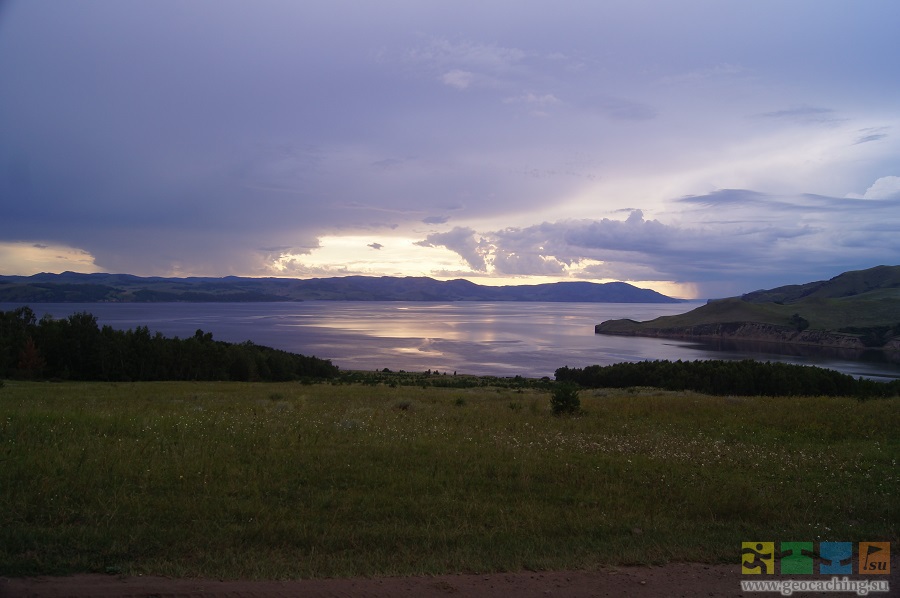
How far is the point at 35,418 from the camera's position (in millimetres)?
10273

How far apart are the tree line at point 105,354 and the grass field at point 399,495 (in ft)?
137

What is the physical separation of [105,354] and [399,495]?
164 feet

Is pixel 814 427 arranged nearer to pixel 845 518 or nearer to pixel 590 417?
pixel 590 417

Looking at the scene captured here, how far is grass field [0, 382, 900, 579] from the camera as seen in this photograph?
5656 mm

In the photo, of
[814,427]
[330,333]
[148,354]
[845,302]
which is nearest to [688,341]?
[845,302]

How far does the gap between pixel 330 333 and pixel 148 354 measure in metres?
75.8

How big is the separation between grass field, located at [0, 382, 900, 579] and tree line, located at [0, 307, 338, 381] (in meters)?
41.6

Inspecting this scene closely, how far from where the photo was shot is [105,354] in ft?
158
